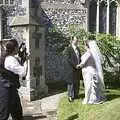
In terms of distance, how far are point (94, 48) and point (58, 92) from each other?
3.66 m

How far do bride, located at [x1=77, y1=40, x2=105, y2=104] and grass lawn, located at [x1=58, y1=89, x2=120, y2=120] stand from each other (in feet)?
0.78

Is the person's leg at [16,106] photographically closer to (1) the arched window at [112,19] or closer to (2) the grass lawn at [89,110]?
(2) the grass lawn at [89,110]

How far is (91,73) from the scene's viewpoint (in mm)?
10008

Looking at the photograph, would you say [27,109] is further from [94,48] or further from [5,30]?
[5,30]

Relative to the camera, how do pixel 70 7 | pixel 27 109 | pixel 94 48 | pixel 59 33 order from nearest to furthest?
pixel 94 48
pixel 27 109
pixel 59 33
pixel 70 7

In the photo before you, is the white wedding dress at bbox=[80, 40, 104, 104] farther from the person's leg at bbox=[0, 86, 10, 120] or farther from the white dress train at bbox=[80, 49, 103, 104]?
the person's leg at bbox=[0, 86, 10, 120]

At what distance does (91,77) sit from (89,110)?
977 mm

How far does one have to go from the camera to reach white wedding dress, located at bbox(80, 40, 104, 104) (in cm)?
A: 1000

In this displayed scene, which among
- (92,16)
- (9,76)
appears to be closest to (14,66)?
(9,76)

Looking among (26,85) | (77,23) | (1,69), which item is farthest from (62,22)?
(1,69)

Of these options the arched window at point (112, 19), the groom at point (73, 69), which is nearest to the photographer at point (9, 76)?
the groom at point (73, 69)

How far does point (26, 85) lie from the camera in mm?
12312

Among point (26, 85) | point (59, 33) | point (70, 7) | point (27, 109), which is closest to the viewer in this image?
point (27, 109)

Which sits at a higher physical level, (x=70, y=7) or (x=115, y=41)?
(x=70, y=7)
